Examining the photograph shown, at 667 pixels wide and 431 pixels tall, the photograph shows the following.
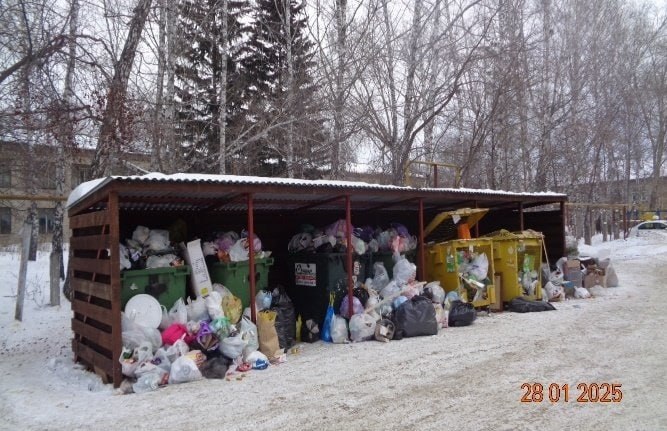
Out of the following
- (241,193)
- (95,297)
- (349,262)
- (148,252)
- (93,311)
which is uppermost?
(241,193)

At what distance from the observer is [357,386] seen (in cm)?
479

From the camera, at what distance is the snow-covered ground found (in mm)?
3932

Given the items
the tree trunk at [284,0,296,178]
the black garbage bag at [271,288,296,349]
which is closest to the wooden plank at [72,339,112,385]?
the black garbage bag at [271,288,296,349]

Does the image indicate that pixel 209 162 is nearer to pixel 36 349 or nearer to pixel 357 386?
pixel 36 349

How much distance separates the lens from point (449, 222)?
9242 mm

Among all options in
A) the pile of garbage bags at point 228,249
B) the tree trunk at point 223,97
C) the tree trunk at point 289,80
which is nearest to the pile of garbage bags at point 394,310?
the pile of garbage bags at point 228,249

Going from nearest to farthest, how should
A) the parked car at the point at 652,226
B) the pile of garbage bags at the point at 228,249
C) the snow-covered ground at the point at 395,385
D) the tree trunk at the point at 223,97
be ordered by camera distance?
1. the snow-covered ground at the point at 395,385
2. the pile of garbage bags at the point at 228,249
3. the tree trunk at the point at 223,97
4. the parked car at the point at 652,226

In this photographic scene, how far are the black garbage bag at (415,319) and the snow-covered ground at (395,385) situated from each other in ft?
0.76

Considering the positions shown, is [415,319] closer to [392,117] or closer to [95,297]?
[95,297]

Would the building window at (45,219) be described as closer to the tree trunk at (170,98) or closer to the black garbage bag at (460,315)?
the tree trunk at (170,98)

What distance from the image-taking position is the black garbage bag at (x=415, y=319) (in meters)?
6.78
